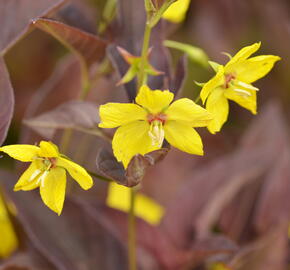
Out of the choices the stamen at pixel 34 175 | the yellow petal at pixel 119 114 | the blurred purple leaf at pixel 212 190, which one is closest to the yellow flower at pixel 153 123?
the yellow petal at pixel 119 114

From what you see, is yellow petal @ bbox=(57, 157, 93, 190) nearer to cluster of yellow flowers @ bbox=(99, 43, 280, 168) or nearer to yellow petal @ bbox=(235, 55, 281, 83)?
cluster of yellow flowers @ bbox=(99, 43, 280, 168)

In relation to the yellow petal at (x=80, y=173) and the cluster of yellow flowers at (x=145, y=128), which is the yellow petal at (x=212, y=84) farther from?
the yellow petal at (x=80, y=173)

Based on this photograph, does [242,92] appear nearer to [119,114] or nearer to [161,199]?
[119,114]

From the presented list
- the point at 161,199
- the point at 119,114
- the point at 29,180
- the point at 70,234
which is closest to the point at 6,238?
the point at 70,234

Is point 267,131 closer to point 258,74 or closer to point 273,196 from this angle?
→ point 273,196

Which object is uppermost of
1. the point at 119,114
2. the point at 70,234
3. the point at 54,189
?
the point at 119,114

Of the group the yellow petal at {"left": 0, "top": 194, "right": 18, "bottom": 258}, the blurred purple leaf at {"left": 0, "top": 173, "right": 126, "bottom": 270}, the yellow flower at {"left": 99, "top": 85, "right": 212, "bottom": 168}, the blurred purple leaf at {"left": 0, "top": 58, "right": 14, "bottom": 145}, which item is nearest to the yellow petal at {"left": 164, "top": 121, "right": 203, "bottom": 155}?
the yellow flower at {"left": 99, "top": 85, "right": 212, "bottom": 168}
